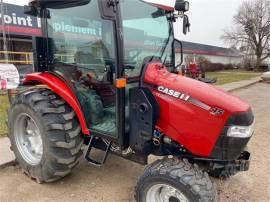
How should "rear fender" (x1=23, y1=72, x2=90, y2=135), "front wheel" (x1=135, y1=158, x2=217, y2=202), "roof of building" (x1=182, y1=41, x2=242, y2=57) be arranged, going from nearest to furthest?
"front wheel" (x1=135, y1=158, x2=217, y2=202) < "rear fender" (x1=23, y1=72, x2=90, y2=135) < "roof of building" (x1=182, y1=41, x2=242, y2=57)

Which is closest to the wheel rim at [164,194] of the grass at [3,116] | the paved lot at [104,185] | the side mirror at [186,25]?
the paved lot at [104,185]

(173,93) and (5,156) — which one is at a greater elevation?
(173,93)

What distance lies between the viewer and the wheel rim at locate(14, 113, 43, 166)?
397 cm

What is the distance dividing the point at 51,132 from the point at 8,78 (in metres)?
4.50

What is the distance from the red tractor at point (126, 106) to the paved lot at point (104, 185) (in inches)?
Answer: 7.8

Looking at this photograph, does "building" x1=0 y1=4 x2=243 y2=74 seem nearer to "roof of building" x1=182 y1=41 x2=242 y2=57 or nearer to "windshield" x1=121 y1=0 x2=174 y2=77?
"windshield" x1=121 y1=0 x2=174 y2=77

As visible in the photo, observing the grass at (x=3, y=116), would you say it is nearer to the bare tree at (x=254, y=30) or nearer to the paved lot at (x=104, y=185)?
the paved lot at (x=104, y=185)

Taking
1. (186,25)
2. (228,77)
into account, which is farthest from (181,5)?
(228,77)

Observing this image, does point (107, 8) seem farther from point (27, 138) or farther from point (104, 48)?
point (27, 138)

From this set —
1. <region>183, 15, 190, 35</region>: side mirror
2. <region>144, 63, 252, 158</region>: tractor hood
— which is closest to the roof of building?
<region>183, 15, 190, 35</region>: side mirror

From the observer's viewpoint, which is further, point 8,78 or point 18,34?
point 18,34

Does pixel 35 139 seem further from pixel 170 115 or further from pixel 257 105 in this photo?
pixel 257 105

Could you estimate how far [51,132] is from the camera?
11.1 ft

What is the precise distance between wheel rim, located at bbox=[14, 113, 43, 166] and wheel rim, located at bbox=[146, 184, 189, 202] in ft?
5.76
